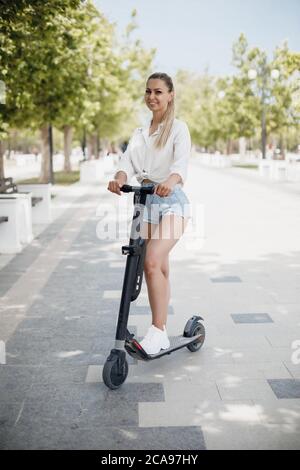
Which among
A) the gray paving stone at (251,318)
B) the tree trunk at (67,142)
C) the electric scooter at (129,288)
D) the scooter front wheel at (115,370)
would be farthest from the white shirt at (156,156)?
the tree trunk at (67,142)

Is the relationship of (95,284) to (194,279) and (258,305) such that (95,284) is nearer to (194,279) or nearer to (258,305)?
(194,279)

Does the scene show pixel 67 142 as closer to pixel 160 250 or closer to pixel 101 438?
pixel 160 250

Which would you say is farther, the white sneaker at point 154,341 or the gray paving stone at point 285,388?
the white sneaker at point 154,341

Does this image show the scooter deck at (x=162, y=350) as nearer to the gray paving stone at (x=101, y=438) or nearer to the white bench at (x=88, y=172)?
the gray paving stone at (x=101, y=438)

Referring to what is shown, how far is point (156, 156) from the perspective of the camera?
12.7ft

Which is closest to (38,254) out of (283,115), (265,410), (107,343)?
(107,343)

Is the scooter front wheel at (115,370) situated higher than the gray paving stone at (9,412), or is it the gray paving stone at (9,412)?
the scooter front wheel at (115,370)

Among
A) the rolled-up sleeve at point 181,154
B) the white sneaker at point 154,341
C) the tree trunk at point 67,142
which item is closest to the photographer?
the rolled-up sleeve at point 181,154

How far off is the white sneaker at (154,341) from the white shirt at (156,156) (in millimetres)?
1009

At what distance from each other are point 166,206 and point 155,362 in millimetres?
1122

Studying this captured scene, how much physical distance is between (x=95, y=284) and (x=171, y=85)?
11.0 feet

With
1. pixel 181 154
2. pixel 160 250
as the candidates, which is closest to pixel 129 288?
pixel 160 250

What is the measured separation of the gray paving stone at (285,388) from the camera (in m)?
3.67

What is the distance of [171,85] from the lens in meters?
3.90
